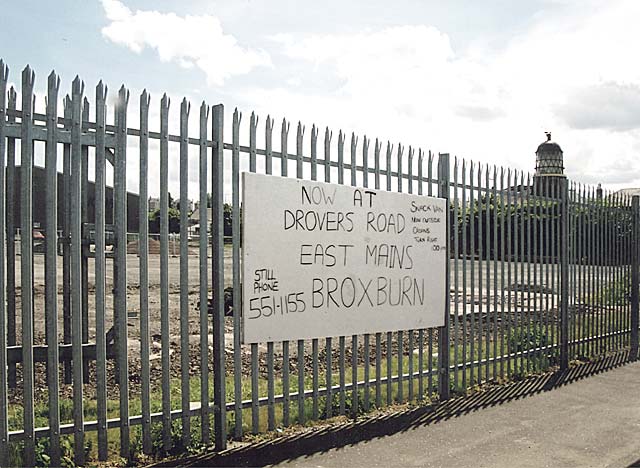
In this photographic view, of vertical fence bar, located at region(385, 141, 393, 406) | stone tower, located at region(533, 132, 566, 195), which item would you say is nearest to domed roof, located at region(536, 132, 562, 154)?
stone tower, located at region(533, 132, 566, 195)

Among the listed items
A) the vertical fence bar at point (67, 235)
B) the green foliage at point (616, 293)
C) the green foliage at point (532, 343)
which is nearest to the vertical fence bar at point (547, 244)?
the green foliage at point (532, 343)

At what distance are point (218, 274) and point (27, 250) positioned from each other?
4.76 ft

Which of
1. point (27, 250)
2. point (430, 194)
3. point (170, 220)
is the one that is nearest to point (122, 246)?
point (170, 220)

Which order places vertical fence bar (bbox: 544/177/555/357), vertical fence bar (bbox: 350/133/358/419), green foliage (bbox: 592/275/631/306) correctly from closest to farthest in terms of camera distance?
vertical fence bar (bbox: 350/133/358/419), vertical fence bar (bbox: 544/177/555/357), green foliage (bbox: 592/275/631/306)

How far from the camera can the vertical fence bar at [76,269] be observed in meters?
4.71

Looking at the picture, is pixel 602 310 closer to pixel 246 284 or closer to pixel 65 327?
pixel 246 284

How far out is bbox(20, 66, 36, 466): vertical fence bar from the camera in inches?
177

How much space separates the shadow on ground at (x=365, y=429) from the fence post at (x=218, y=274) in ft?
0.88

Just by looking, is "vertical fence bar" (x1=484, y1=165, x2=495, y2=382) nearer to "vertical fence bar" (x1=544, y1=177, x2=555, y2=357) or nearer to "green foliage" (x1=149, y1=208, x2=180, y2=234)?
"vertical fence bar" (x1=544, y1=177, x2=555, y2=357)

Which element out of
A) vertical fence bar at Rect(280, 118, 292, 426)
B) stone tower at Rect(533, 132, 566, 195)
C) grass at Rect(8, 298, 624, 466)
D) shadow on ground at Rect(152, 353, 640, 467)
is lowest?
shadow on ground at Rect(152, 353, 640, 467)

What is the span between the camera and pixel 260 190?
560cm

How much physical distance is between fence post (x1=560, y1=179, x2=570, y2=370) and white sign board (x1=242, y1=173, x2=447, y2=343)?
8.32 feet

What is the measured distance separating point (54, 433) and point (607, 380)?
21.8 feet

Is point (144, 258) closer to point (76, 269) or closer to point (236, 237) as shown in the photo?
point (76, 269)
